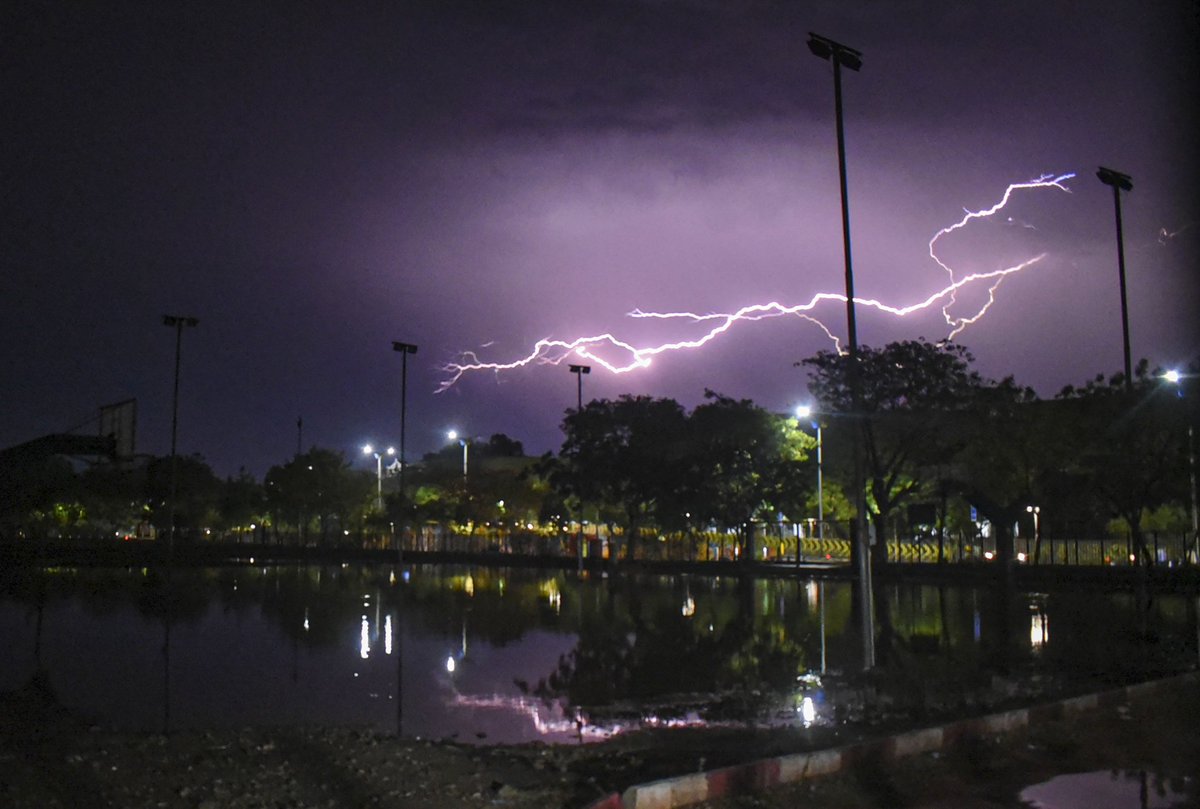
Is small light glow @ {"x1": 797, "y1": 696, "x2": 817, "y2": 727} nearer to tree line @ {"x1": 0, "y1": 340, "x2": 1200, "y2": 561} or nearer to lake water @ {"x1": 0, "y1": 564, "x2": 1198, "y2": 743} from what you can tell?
lake water @ {"x1": 0, "y1": 564, "x2": 1198, "y2": 743}

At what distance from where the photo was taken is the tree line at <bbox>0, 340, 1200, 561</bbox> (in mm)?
29125

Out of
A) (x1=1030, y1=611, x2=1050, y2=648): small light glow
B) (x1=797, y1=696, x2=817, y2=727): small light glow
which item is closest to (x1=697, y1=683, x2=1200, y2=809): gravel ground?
(x1=797, y1=696, x2=817, y2=727): small light glow

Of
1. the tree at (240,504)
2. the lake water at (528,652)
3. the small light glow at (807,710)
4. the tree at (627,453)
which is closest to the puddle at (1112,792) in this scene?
the small light glow at (807,710)

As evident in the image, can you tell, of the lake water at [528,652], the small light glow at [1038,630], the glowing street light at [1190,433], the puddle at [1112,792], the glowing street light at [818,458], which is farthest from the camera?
the glowing street light at [818,458]

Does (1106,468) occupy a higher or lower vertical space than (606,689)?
higher

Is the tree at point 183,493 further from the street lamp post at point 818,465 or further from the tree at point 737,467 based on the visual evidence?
the street lamp post at point 818,465

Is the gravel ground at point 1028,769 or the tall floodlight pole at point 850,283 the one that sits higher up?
the tall floodlight pole at point 850,283

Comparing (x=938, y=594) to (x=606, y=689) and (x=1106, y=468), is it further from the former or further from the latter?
(x=606, y=689)

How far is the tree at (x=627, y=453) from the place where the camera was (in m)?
48.5

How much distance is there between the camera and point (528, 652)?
61.8ft

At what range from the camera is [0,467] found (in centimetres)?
5106

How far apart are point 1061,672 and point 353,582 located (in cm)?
2773

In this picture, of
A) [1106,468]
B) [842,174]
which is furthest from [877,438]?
[842,174]

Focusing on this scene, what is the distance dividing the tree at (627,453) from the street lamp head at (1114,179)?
24033 millimetres
